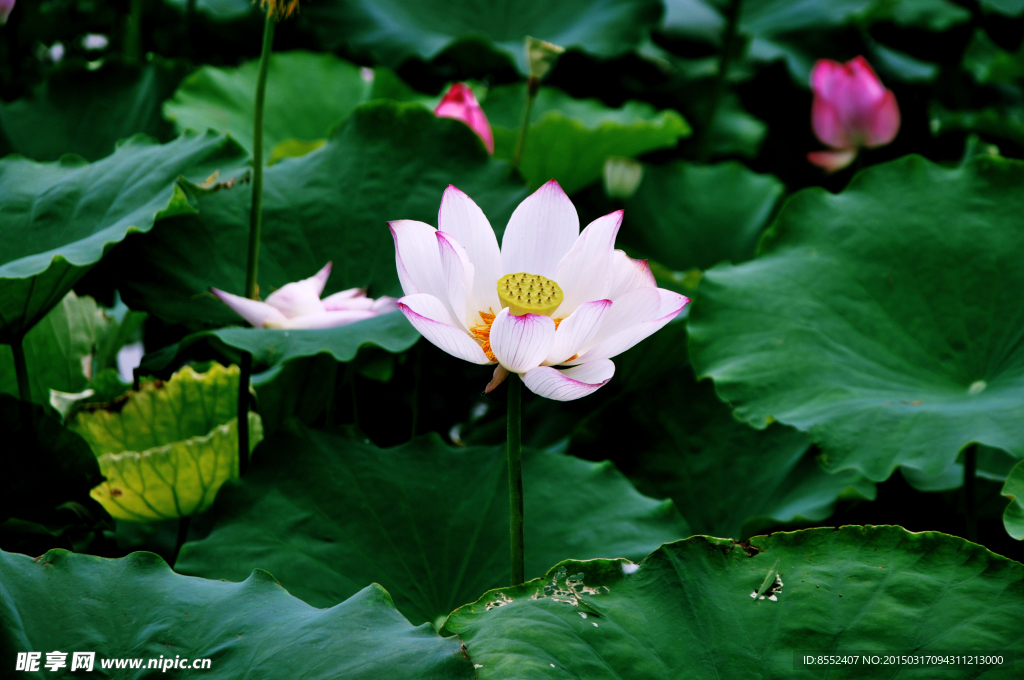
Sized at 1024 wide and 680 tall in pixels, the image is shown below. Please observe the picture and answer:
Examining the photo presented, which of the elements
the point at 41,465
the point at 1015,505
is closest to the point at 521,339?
the point at 1015,505

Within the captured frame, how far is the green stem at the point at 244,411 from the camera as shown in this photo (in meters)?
0.84

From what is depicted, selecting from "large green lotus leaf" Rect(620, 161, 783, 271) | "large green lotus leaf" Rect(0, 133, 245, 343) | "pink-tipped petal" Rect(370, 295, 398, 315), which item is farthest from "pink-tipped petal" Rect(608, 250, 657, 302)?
"large green lotus leaf" Rect(620, 161, 783, 271)

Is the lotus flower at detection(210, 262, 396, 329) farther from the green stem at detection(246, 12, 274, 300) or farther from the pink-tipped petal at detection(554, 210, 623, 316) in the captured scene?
the pink-tipped petal at detection(554, 210, 623, 316)

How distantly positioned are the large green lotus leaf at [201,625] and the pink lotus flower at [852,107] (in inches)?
50.7

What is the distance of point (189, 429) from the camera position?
1.02 metres

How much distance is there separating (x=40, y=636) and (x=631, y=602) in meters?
0.42

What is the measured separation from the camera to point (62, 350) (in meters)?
1.08

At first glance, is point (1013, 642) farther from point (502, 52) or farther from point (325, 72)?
point (325, 72)

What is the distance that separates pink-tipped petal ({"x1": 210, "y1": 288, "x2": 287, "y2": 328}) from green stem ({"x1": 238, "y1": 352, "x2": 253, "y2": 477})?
0.14ft

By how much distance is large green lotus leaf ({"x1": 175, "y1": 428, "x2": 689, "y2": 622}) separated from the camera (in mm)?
779

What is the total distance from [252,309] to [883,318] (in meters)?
0.76

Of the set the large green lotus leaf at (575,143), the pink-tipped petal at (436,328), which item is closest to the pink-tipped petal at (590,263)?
the pink-tipped petal at (436,328)

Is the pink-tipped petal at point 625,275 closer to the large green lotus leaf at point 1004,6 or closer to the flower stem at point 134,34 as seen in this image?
the flower stem at point 134,34

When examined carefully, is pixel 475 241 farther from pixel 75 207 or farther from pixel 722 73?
pixel 722 73
